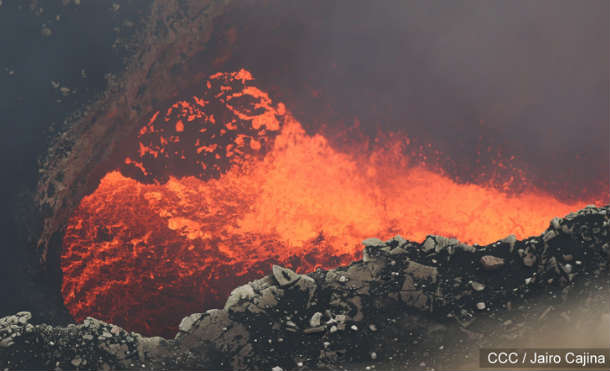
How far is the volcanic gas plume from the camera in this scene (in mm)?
5184

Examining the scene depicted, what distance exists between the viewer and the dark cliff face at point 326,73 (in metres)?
5.31

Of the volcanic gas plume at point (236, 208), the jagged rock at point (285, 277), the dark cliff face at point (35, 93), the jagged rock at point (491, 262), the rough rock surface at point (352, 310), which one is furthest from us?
the volcanic gas plume at point (236, 208)

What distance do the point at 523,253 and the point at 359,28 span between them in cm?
485

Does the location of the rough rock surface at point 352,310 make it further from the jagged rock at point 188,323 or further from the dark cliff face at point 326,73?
the dark cliff face at point 326,73

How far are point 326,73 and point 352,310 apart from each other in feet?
14.9

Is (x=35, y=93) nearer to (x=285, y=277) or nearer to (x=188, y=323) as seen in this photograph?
(x=188, y=323)

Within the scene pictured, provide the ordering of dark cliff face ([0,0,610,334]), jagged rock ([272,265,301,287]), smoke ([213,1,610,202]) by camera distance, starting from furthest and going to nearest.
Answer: smoke ([213,1,610,202])
dark cliff face ([0,0,610,334])
jagged rock ([272,265,301,287])

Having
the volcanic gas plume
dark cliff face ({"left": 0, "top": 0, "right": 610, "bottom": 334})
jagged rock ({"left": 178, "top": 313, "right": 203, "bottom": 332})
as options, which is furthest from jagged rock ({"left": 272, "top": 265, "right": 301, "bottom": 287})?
dark cliff face ({"left": 0, "top": 0, "right": 610, "bottom": 334})

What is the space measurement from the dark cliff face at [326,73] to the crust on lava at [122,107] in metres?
0.02

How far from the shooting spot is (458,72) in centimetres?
652

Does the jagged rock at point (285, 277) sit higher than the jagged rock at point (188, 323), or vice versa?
the jagged rock at point (285, 277)

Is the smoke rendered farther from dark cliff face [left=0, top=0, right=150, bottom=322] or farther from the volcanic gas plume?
dark cliff face [left=0, top=0, right=150, bottom=322]

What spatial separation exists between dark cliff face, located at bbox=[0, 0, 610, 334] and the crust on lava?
19 millimetres

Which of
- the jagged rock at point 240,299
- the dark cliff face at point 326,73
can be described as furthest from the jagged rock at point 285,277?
the dark cliff face at point 326,73
